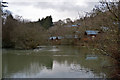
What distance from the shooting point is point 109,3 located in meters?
4.22

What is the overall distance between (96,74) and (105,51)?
1.61m

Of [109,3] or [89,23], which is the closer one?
[109,3]

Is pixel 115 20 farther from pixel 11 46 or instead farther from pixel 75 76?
pixel 11 46

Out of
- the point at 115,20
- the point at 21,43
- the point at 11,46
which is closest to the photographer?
the point at 115,20

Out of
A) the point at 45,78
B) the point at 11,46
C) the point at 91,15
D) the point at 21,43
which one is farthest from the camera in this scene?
the point at 11,46

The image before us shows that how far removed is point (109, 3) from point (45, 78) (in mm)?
3479

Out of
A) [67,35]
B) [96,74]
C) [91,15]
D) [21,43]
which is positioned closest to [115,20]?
[91,15]

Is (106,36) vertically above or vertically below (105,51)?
above

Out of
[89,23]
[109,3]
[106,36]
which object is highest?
[109,3]

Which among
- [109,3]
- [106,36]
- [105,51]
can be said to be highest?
[109,3]

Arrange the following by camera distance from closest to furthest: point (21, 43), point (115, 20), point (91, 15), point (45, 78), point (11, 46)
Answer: point (115, 20)
point (91, 15)
point (45, 78)
point (21, 43)
point (11, 46)

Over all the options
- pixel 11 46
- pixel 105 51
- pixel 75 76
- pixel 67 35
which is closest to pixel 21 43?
pixel 11 46

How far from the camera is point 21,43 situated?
58.3 ft

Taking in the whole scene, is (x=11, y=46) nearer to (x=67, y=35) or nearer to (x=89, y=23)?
(x=67, y=35)
